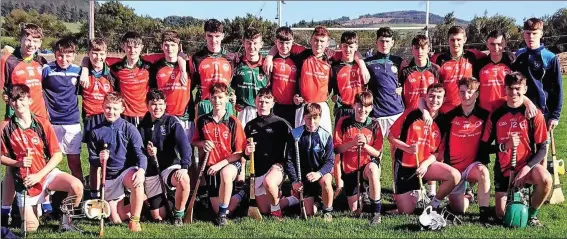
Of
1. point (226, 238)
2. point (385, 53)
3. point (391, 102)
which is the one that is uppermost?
point (385, 53)

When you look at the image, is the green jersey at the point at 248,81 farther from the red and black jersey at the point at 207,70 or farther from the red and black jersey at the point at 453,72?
the red and black jersey at the point at 453,72

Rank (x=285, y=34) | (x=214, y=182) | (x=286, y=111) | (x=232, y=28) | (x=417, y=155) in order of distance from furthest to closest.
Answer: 1. (x=232, y=28)
2. (x=286, y=111)
3. (x=285, y=34)
4. (x=214, y=182)
5. (x=417, y=155)

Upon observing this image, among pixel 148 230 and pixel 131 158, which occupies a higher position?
pixel 131 158

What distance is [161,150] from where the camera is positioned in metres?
5.70

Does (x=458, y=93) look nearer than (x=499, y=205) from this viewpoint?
No

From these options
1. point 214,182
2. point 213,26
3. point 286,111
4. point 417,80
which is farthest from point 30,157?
point 417,80

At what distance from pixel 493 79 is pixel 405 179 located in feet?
4.74

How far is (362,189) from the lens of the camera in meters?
6.27

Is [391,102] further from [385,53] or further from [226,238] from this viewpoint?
[226,238]

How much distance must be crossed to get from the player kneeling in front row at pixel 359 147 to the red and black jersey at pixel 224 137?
0.97 meters

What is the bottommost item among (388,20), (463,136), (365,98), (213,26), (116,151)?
(116,151)

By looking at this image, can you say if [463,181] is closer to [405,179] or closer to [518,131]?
[405,179]

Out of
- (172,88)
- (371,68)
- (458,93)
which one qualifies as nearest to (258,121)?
(172,88)

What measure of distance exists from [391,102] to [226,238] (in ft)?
9.06
